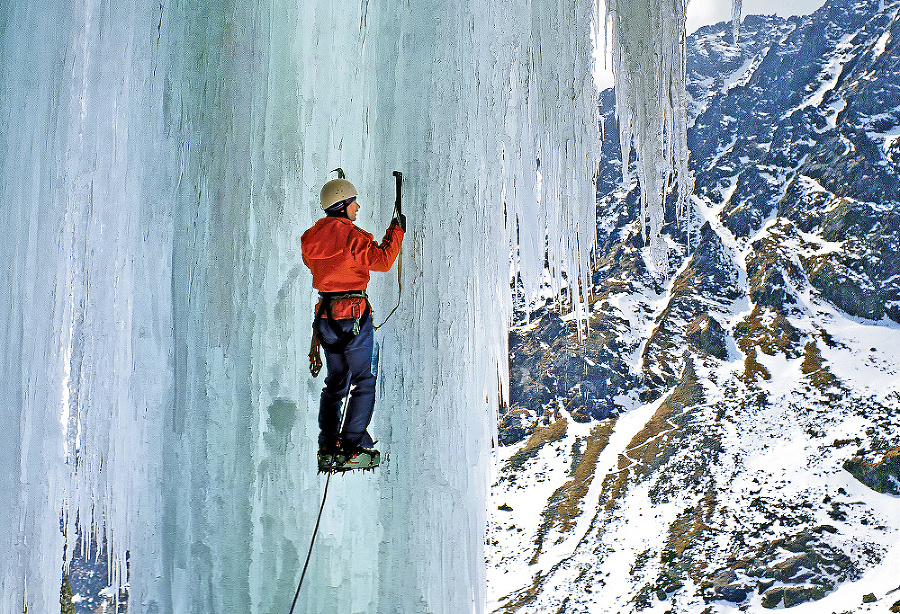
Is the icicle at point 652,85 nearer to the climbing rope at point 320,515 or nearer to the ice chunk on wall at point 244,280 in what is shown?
the ice chunk on wall at point 244,280

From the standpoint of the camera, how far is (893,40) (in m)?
133

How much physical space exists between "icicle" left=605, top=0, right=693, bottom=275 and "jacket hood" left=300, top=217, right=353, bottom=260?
1883mm

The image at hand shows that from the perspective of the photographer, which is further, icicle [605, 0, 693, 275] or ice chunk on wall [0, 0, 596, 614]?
icicle [605, 0, 693, 275]

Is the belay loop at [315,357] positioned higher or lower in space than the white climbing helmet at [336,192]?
lower

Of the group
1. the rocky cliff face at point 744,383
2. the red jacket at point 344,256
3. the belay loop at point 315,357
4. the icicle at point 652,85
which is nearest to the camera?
the red jacket at point 344,256

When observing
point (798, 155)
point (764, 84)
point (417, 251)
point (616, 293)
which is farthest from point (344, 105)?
point (764, 84)

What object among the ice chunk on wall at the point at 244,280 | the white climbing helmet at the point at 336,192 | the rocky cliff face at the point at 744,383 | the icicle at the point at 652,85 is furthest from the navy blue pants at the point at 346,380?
the rocky cliff face at the point at 744,383

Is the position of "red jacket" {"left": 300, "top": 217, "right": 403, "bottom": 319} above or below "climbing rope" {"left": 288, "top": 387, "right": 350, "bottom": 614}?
above

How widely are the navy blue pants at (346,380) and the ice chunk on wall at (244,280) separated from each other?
0.22 metres

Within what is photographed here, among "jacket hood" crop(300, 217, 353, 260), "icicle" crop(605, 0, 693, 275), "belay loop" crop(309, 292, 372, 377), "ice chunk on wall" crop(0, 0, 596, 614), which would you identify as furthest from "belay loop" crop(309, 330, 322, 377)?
"icicle" crop(605, 0, 693, 275)

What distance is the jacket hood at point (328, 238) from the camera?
2.95m

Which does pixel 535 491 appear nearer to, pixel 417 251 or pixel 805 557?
pixel 805 557

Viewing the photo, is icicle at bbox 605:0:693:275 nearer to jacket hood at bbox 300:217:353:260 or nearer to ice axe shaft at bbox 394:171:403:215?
ice axe shaft at bbox 394:171:403:215

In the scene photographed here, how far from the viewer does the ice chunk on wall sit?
3.22 m
